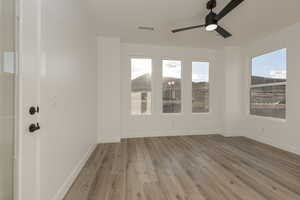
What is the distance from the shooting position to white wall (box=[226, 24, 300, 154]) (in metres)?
3.16

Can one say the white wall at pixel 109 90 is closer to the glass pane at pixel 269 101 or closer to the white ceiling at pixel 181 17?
the white ceiling at pixel 181 17

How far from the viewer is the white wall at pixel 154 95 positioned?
393cm

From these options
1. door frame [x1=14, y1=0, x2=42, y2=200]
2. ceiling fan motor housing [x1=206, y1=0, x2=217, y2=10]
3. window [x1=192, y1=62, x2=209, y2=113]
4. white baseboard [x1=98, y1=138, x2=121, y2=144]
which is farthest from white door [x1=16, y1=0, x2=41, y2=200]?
window [x1=192, y1=62, x2=209, y2=113]

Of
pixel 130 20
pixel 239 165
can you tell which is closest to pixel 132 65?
pixel 130 20

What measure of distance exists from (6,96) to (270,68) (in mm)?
5186

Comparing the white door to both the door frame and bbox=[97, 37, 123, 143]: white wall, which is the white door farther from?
bbox=[97, 37, 123, 143]: white wall

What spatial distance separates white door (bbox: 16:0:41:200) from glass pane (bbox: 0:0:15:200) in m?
0.05

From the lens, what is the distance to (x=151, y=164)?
264cm

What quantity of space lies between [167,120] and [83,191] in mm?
3125

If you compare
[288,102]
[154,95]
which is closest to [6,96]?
[154,95]

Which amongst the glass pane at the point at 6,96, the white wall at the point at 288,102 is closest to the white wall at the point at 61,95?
the glass pane at the point at 6,96

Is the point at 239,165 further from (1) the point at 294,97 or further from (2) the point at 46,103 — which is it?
(2) the point at 46,103

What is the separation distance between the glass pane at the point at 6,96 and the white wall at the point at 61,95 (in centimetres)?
27

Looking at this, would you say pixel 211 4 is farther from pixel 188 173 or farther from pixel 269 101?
pixel 269 101
